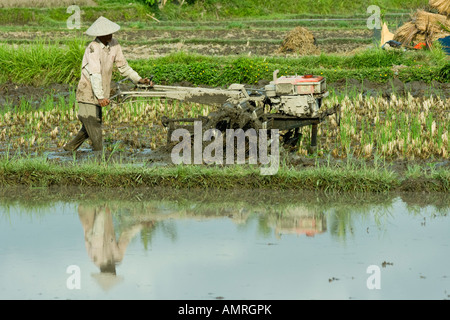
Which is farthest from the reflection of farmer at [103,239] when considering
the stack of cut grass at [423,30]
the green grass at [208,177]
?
the stack of cut grass at [423,30]

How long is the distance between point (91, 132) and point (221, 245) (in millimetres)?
3121

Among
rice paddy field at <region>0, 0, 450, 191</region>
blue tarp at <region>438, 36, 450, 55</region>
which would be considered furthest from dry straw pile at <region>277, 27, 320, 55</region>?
blue tarp at <region>438, 36, 450, 55</region>

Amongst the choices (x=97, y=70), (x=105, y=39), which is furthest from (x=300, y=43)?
(x=97, y=70)

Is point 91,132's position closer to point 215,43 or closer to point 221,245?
point 221,245

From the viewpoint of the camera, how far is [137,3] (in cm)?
2531

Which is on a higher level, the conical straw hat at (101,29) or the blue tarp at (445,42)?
the conical straw hat at (101,29)

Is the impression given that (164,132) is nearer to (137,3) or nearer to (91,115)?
(91,115)

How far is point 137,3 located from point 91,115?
60.4ft

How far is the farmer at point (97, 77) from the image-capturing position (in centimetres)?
727

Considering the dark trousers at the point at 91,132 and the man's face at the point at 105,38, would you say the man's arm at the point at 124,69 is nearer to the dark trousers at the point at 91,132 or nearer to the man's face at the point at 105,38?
the man's face at the point at 105,38

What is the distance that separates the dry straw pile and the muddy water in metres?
10.5

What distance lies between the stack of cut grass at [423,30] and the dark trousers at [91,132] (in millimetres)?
9026

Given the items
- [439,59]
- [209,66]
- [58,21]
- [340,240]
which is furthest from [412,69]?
[58,21]

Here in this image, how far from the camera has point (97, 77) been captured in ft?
23.9
